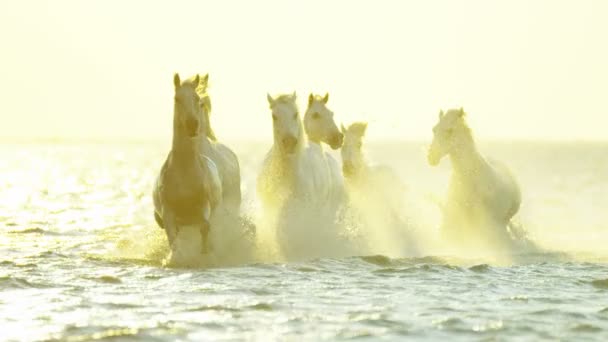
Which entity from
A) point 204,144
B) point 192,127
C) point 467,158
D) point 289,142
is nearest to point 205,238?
point 192,127

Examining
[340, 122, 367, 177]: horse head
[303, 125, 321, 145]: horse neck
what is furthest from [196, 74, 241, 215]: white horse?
[340, 122, 367, 177]: horse head

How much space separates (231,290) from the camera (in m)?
12.4

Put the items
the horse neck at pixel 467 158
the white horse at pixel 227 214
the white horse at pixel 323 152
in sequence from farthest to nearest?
the horse neck at pixel 467 158, the white horse at pixel 323 152, the white horse at pixel 227 214

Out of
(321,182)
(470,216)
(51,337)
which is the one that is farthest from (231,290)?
(470,216)

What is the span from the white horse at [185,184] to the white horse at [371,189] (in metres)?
5.25

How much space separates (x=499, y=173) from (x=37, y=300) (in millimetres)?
9131

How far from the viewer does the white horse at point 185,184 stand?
45.7ft

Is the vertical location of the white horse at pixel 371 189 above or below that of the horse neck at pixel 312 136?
below

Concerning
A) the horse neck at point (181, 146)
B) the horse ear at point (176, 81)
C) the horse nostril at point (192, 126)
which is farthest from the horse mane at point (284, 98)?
the horse nostril at point (192, 126)

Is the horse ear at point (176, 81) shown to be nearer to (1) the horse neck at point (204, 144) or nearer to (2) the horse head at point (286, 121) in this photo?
(1) the horse neck at point (204, 144)

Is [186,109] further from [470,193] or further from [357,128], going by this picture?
[357,128]

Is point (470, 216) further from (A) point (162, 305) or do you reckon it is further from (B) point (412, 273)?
(A) point (162, 305)

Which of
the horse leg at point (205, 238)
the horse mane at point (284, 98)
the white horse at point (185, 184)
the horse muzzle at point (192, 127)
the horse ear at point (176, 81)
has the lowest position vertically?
the horse leg at point (205, 238)

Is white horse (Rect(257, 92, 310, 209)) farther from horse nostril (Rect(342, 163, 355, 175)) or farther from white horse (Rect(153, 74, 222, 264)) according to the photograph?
horse nostril (Rect(342, 163, 355, 175))
